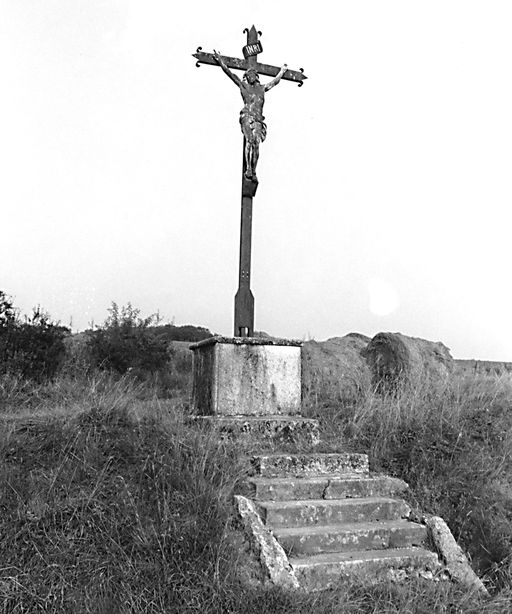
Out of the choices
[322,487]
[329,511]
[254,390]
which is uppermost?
[254,390]

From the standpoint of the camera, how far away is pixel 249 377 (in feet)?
21.2

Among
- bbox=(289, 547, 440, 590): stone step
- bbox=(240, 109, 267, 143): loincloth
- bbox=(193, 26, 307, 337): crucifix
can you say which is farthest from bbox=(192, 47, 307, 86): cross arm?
bbox=(289, 547, 440, 590): stone step

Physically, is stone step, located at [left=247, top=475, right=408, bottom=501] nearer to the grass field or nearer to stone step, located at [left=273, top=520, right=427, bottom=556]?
the grass field

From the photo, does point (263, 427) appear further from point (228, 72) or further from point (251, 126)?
point (228, 72)

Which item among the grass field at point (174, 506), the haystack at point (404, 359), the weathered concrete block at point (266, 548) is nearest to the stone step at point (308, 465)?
the grass field at point (174, 506)

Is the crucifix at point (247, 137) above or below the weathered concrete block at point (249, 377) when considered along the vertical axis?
above

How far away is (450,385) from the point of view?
8.18m

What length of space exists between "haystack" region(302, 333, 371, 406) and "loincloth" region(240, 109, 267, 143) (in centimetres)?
334

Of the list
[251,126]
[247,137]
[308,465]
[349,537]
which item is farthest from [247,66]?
[349,537]

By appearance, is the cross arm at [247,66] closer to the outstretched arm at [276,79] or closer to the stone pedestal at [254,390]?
the outstretched arm at [276,79]

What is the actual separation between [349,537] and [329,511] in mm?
332

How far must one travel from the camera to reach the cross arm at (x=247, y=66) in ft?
23.0

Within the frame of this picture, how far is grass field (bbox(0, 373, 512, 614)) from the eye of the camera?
3615mm

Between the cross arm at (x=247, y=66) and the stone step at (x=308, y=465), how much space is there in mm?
4607
